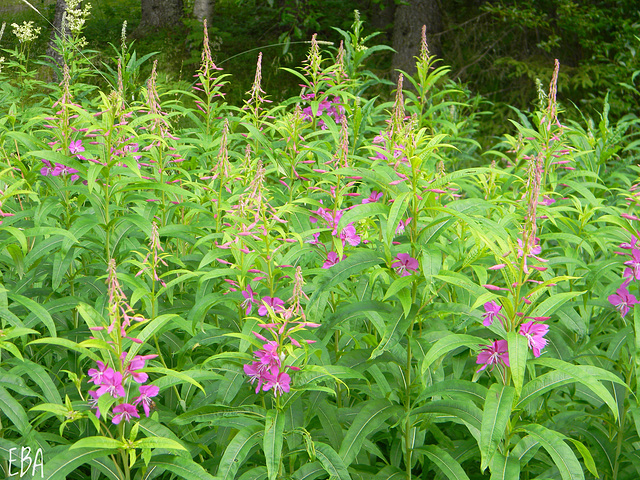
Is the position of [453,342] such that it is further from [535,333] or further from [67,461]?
[67,461]

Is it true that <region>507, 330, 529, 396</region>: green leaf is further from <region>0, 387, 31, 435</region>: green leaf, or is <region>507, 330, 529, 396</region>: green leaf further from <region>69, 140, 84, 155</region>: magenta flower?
<region>69, 140, 84, 155</region>: magenta flower

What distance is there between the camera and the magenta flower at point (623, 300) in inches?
90.6

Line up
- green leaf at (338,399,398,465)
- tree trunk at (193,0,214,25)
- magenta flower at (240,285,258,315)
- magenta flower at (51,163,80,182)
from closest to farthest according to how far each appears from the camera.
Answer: green leaf at (338,399,398,465)
magenta flower at (240,285,258,315)
magenta flower at (51,163,80,182)
tree trunk at (193,0,214,25)

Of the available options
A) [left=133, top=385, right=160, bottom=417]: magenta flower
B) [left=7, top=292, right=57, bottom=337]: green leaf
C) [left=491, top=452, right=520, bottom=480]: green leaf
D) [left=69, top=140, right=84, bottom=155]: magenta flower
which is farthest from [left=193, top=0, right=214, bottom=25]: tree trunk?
[left=491, top=452, right=520, bottom=480]: green leaf

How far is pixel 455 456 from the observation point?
2.19 m

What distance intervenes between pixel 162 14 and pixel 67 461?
10.3 m

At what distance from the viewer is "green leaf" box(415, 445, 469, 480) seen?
6.53 ft

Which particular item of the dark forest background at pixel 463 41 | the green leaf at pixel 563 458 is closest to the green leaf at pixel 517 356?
the green leaf at pixel 563 458

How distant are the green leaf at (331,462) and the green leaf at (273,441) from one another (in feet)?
0.46

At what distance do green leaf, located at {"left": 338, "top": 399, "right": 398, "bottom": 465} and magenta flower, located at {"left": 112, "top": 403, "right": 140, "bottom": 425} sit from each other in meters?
0.66

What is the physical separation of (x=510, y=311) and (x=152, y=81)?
204 centimetres

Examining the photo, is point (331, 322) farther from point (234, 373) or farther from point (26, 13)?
point (26, 13)

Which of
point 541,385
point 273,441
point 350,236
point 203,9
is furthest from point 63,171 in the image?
point 203,9

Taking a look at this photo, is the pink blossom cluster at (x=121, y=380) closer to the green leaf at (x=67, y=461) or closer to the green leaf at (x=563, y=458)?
the green leaf at (x=67, y=461)
